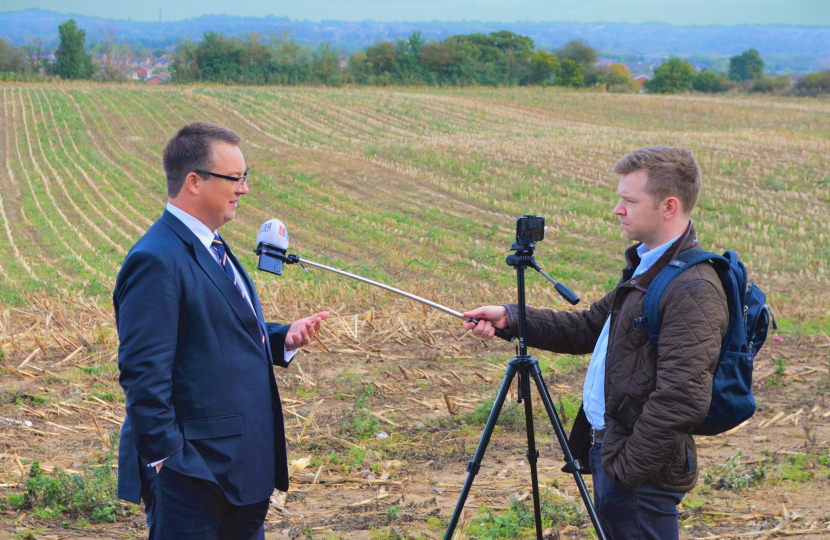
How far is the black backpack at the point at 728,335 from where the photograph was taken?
2.60 metres

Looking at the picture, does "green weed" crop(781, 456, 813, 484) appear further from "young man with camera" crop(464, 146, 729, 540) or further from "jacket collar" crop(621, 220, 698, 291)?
"jacket collar" crop(621, 220, 698, 291)

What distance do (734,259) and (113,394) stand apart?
17.4 feet

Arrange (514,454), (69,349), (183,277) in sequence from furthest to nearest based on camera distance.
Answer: (69,349), (514,454), (183,277)

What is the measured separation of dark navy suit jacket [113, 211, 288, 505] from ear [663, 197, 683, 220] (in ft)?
5.45

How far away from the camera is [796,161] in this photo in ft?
83.5

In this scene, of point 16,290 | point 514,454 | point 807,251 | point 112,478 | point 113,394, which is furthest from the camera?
point 807,251

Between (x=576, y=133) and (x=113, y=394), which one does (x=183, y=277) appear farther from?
(x=576, y=133)

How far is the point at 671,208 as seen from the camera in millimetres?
2744

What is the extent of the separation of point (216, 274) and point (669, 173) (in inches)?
70.3

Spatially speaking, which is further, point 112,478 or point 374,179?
point 374,179

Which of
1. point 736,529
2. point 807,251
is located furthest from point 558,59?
point 736,529

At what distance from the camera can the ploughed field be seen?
4.46 metres

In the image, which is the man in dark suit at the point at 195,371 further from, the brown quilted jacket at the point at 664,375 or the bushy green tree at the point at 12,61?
the bushy green tree at the point at 12,61

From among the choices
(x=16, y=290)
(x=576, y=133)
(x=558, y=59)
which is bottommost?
(x=16, y=290)
